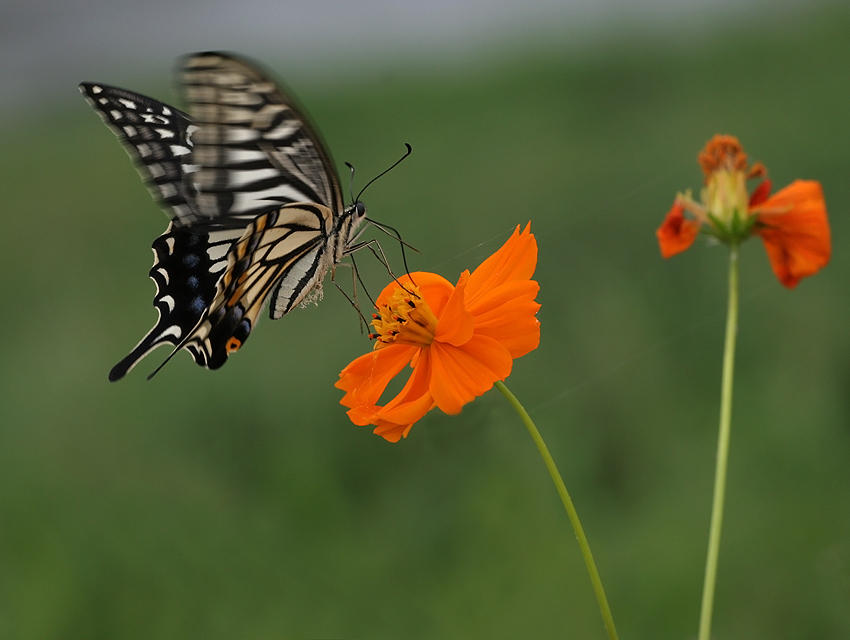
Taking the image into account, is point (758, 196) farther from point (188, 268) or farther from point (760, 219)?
point (188, 268)

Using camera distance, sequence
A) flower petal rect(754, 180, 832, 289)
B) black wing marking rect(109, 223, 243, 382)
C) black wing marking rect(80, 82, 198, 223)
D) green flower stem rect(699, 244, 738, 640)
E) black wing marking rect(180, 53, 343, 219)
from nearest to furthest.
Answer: green flower stem rect(699, 244, 738, 640) < flower petal rect(754, 180, 832, 289) < black wing marking rect(180, 53, 343, 219) < black wing marking rect(80, 82, 198, 223) < black wing marking rect(109, 223, 243, 382)

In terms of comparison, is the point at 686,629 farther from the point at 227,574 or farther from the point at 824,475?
the point at 227,574

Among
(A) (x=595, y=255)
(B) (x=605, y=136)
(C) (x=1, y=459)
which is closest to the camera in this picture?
(C) (x=1, y=459)

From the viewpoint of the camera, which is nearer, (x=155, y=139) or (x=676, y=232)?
(x=676, y=232)

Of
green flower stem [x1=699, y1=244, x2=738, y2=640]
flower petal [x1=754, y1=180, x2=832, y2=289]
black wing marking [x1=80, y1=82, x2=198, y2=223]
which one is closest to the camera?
green flower stem [x1=699, y1=244, x2=738, y2=640]

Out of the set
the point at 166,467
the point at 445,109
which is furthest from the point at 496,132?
the point at 166,467

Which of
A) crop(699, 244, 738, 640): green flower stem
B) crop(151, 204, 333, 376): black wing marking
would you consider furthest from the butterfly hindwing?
crop(699, 244, 738, 640): green flower stem

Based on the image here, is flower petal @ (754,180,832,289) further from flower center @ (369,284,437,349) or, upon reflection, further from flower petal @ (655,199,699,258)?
flower center @ (369,284,437,349)

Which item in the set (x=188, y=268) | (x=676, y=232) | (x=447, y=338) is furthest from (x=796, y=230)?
(x=188, y=268)
